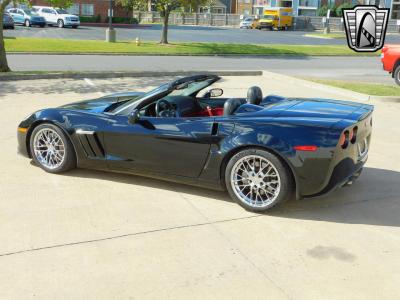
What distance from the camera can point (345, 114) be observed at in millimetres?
4793

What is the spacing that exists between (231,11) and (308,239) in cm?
10024

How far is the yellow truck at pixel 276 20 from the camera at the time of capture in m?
62.2

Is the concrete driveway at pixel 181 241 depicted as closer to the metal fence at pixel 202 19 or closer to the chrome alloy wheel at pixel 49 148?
the chrome alloy wheel at pixel 49 148

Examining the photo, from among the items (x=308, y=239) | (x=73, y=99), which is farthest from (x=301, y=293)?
(x=73, y=99)

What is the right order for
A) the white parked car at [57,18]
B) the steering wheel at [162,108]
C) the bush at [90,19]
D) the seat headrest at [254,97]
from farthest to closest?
the bush at [90,19]
the white parked car at [57,18]
the seat headrest at [254,97]
the steering wheel at [162,108]

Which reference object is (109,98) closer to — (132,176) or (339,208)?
(132,176)

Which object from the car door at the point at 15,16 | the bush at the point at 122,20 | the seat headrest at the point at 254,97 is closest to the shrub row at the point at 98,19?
the bush at the point at 122,20

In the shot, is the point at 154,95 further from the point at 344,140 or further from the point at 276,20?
the point at 276,20

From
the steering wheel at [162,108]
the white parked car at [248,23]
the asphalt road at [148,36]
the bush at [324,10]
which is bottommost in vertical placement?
the steering wheel at [162,108]

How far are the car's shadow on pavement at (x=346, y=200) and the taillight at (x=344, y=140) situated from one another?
2.36 feet

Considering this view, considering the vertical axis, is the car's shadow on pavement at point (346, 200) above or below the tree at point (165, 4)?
below

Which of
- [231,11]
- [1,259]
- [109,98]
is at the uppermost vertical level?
[231,11]

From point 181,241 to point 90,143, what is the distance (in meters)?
1.91

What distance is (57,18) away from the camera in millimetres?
43812
